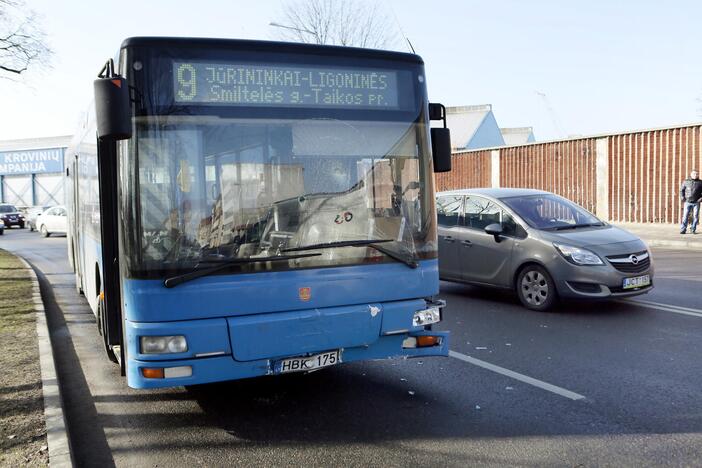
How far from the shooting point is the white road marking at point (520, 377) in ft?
17.9

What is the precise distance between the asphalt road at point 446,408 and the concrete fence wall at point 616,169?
1478cm

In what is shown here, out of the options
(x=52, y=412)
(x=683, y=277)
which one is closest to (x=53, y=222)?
(x=683, y=277)

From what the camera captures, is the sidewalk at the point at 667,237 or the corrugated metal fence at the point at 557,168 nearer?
the sidewalk at the point at 667,237

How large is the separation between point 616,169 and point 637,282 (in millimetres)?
15752

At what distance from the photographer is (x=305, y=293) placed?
4.85 meters

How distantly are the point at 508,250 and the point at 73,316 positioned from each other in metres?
6.42

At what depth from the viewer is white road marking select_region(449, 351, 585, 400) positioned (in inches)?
215

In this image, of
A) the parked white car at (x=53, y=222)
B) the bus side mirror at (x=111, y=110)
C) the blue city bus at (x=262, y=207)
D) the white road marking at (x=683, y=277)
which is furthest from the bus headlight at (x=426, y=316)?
the parked white car at (x=53, y=222)

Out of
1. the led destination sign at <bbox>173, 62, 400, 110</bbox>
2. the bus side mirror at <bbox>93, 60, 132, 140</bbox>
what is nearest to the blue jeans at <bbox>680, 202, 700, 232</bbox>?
the led destination sign at <bbox>173, 62, 400, 110</bbox>

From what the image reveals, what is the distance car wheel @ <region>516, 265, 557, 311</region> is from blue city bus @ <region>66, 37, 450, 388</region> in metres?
3.83

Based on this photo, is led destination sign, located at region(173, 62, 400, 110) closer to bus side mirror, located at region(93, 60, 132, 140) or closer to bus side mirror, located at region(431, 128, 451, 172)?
bus side mirror, located at region(93, 60, 132, 140)

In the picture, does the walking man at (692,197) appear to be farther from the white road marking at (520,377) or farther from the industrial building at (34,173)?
the industrial building at (34,173)

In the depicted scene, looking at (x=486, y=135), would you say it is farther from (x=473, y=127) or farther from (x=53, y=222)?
(x=53, y=222)

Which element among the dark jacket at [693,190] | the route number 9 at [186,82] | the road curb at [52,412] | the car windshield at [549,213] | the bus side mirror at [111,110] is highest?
the route number 9 at [186,82]
